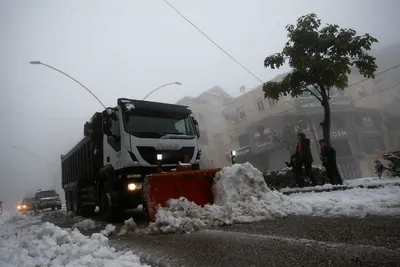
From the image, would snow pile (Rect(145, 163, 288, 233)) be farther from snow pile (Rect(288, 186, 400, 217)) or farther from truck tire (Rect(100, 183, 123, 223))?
truck tire (Rect(100, 183, 123, 223))

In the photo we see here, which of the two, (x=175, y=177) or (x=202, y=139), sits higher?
(x=202, y=139)

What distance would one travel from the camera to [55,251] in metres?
3.52

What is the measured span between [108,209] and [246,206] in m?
3.69

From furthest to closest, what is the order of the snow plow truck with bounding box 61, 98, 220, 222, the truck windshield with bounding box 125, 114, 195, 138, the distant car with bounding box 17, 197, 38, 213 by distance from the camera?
the distant car with bounding box 17, 197, 38, 213, the truck windshield with bounding box 125, 114, 195, 138, the snow plow truck with bounding box 61, 98, 220, 222

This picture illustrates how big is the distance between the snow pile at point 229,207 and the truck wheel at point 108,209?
2.35 meters

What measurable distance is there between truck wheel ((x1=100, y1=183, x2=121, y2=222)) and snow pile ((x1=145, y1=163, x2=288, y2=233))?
2.35 meters

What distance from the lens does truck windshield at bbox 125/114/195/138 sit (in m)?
6.84

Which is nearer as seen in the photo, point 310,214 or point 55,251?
point 55,251

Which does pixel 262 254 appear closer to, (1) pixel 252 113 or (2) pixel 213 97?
(1) pixel 252 113

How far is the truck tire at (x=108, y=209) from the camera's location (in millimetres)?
6844

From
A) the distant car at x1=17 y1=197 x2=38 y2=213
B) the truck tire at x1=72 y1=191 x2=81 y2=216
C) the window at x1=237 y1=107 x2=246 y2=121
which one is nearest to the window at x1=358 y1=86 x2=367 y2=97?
the window at x1=237 y1=107 x2=246 y2=121

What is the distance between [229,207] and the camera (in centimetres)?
514

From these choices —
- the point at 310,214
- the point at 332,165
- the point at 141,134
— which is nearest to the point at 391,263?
the point at 310,214

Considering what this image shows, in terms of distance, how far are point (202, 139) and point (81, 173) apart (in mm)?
27709
